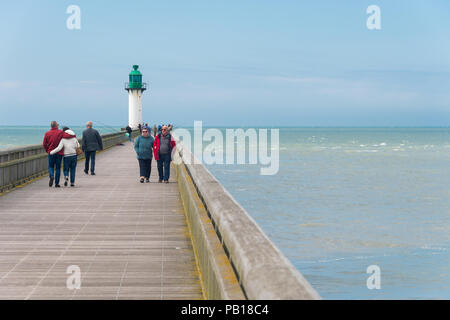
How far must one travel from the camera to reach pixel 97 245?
931 centimetres

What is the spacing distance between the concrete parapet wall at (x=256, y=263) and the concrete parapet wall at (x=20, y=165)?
35.3 feet

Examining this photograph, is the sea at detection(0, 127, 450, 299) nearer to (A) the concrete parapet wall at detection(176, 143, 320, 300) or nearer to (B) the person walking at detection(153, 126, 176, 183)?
(B) the person walking at detection(153, 126, 176, 183)

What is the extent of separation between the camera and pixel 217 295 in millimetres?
5078

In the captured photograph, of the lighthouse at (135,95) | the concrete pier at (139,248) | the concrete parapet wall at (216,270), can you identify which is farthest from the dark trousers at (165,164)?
the lighthouse at (135,95)

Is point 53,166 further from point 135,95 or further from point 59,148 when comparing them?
point 135,95

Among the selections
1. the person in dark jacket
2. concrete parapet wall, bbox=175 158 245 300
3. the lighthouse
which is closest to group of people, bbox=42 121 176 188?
the person in dark jacket

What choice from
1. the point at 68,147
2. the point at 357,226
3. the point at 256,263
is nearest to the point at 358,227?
the point at 357,226

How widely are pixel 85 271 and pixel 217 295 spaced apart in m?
3.03

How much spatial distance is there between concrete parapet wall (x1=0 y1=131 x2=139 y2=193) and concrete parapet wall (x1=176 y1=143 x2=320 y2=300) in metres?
10.8

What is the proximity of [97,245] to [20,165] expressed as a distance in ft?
30.3

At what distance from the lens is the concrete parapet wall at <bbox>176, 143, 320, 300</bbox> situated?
3.30 meters
